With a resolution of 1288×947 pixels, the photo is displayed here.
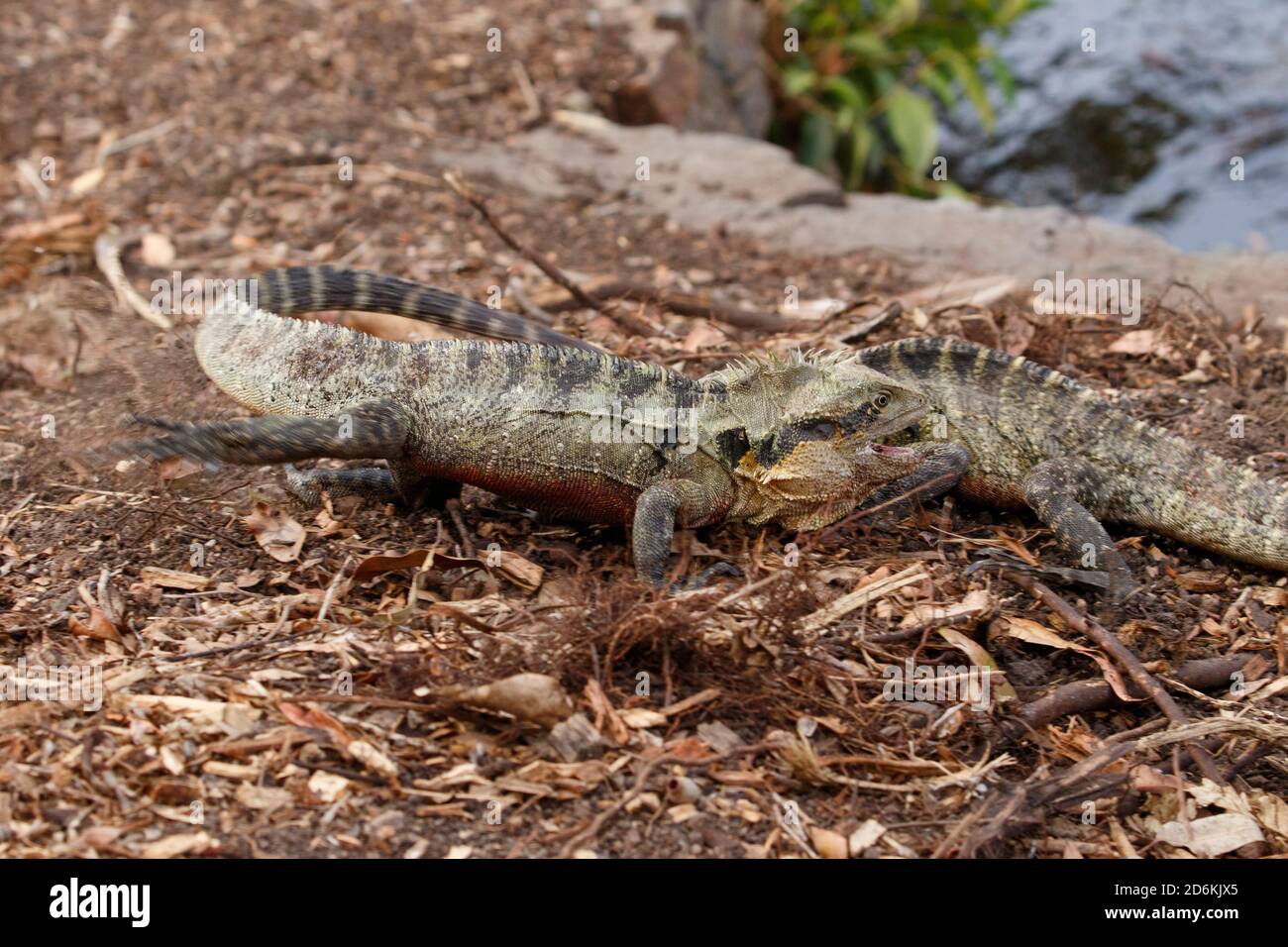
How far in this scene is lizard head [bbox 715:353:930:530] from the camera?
4.96m

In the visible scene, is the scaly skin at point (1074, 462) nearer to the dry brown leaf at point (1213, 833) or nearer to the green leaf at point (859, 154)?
the dry brown leaf at point (1213, 833)

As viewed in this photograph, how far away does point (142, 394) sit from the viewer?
6102 millimetres

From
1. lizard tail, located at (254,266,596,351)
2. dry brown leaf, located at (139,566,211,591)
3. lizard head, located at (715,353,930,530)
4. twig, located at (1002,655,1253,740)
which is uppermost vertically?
lizard tail, located at (254,266,596,351)

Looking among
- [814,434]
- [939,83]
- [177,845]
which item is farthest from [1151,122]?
[177,845]

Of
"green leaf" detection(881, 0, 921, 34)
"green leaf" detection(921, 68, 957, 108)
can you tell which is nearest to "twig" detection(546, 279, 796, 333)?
"green leaf" detection(921, 68, 957, 108)

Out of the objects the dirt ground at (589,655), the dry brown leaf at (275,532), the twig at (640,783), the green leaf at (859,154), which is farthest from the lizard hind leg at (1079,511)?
the green leaf at (859,154)

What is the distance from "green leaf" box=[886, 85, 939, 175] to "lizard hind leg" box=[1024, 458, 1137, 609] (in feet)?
29.0

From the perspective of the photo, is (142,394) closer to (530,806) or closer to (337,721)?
(337,721)

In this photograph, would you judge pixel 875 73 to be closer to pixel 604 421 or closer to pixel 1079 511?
pixel 1079 511

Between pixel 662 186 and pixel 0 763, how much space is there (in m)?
7.27

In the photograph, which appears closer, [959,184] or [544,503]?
[544,503]

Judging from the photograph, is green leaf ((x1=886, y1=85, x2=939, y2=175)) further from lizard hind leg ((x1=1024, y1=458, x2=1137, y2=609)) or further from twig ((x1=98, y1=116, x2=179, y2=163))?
lizard hind leg ((x1=1024, y1=458, x2=1137, y2=609))

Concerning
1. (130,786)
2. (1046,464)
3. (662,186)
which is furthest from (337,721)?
(662,186)

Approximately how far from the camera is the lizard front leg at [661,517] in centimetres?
475
